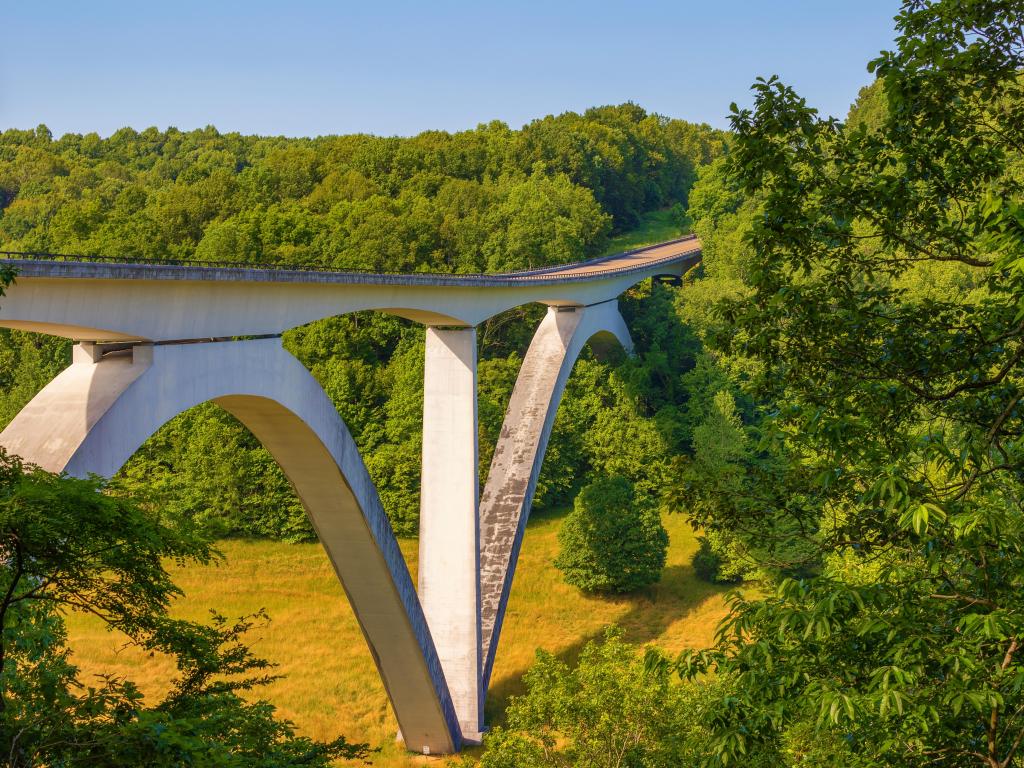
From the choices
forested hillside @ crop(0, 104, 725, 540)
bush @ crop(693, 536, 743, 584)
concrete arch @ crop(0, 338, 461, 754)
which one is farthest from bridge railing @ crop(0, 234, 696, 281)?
bush @ crop(693, 536, 743, 584)

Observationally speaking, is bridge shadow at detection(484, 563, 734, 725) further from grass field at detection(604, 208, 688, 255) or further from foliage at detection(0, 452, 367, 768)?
grass field at detection(604, 208, 688, 255)

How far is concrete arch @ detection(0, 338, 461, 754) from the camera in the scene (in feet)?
44.7

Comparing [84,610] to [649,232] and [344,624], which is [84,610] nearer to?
[344,624]

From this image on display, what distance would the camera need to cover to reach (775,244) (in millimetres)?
8859

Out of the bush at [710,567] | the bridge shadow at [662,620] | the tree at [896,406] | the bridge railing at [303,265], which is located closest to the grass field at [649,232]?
the bridge railing at [303,265]

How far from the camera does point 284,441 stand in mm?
20547

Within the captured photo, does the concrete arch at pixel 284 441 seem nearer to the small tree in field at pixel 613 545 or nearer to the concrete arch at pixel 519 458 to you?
the concrete arch at pixel 519 458

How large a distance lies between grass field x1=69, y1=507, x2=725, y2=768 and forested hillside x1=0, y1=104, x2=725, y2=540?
10.3 ft

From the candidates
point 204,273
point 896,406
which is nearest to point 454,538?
point 204,273

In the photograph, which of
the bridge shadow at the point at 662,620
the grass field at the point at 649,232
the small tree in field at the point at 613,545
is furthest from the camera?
the grass field at the point at 649,232

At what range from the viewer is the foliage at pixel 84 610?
23.4ft

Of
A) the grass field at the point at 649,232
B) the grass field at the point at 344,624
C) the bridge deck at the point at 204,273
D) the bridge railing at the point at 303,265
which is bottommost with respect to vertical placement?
the grass field at the point at 344,624

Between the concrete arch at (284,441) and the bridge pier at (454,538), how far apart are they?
106 cm

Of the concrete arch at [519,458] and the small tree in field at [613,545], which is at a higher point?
the concrete arch at [519,458]
